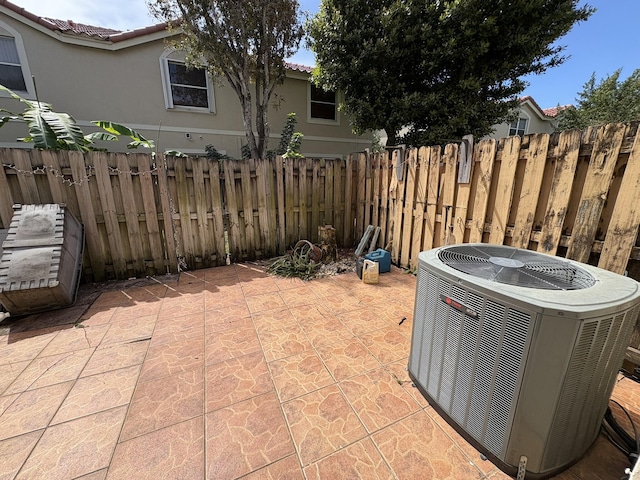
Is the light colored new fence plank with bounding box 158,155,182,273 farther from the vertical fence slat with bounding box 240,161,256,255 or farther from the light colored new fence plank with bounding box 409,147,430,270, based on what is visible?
the light colored new fence plank with bounding box 409,147,430,270

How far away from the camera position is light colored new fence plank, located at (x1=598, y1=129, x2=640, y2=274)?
5.96 feet

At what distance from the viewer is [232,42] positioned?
21.3 ft

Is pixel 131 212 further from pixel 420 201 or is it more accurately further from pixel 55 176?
pixel 420 201

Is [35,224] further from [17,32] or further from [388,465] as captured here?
[17,32]

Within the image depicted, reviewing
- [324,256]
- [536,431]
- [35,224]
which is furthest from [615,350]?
[35,224]

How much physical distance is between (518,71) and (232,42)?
A: 8315 millimetres

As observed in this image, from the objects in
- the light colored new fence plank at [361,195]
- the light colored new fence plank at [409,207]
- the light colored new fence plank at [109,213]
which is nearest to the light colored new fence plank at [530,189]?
the light colored new fence plank at [409,207]

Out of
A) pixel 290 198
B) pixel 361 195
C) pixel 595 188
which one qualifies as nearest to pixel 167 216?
pixel 290 198

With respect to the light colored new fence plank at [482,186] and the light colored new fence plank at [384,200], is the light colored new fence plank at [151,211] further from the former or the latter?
the light colored new fence plank at [482,186]

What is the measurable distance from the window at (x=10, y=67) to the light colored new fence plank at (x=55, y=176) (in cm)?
689

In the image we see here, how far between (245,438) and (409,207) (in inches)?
139

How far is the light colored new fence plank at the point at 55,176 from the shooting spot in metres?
3.24

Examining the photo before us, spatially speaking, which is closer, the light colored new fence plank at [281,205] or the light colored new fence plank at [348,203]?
the light colored new fence plank at [281,205]

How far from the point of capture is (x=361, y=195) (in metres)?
5.01
